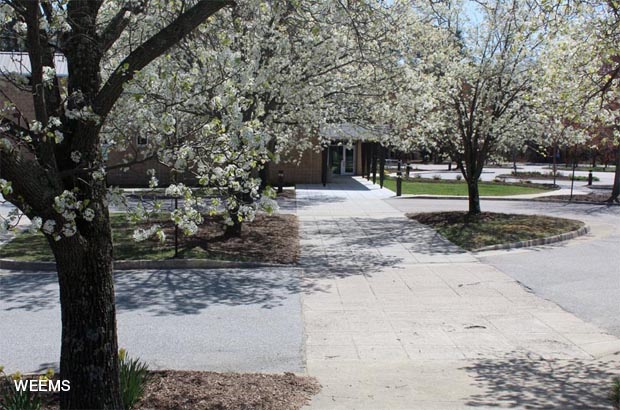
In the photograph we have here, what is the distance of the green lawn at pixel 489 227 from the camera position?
14.6m

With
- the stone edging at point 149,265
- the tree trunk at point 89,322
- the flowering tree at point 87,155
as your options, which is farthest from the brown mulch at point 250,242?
the tree trunk at point 89,322

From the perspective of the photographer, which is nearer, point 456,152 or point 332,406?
point 332,406

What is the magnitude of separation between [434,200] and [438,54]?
1002cm

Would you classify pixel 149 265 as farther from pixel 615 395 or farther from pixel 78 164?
pixel 615 395

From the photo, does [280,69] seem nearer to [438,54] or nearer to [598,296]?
[438,54]

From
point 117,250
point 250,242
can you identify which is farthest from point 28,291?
point 250,242

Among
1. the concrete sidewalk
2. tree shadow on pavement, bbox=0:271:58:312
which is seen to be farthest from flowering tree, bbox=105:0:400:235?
tree shadow on pavement, bbox=0:271:58:312

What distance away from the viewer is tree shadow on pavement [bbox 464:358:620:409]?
5219mm

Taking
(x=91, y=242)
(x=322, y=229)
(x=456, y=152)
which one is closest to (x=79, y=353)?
(x=91, y=242)

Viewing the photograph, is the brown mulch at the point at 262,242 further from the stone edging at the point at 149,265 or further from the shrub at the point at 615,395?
the shrub at the point at 615,395

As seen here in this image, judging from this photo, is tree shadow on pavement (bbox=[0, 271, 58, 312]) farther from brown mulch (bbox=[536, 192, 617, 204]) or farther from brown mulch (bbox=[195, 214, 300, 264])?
brown mulch (bbox=[536, 192, 617, 204])

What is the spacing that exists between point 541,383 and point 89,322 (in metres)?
3.99

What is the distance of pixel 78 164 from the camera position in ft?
14.2

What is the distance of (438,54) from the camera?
16.6m
